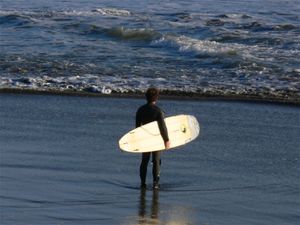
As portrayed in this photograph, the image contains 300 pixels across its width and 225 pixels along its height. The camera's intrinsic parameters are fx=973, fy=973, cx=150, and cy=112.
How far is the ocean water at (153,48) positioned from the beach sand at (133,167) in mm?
2079

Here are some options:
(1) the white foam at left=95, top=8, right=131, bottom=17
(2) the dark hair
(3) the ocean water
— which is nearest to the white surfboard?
(2) the dark hair

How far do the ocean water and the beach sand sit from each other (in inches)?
81.9

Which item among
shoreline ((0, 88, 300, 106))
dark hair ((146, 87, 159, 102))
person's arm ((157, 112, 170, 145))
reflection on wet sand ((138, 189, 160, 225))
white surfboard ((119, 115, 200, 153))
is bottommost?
shoreline ((0, 88, 300, 106))

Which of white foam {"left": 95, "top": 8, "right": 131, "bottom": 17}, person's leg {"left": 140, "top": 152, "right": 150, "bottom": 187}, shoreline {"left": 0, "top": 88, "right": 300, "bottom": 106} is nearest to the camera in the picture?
person's leg {"left": 140, "top": 152, "right": 150, "bottom": 187}

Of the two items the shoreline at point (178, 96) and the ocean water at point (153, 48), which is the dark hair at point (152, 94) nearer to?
the shoreline at point (178, 96)

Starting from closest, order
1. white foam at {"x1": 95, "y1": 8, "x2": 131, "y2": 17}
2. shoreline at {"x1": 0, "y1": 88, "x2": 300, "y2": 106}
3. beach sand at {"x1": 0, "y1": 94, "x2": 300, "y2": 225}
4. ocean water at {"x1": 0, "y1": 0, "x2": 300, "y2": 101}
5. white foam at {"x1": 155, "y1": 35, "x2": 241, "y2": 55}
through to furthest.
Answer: beach sand at {"x1": 0, "y1": 94, "x2": 300, "y2": 225} < shoreline at {"x1": 0, "y1": 88, "x2": 300, "y2": 106} < ocean water at {"x1": 0, "y1": 0, "x2": 300, "y2": 101} < white foam at {"x1": 155, "y1": 35, "x2": 241, "y2": 55} < white foam at {"x1": 95, "y1": 8, "x2": 131, "y2": 17}

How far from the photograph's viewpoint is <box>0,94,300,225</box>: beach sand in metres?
9.52

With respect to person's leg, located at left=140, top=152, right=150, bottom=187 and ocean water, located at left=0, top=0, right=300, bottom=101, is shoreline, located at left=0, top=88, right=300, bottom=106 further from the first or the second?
person's leg, located at left=140, top=152, right=150, bottom=187

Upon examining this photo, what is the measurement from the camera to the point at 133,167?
11.8 m

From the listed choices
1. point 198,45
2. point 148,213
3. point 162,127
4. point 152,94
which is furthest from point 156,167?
point 198,45

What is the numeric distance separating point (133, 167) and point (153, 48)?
13.1 metres

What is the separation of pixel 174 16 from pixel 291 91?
13.0 meters

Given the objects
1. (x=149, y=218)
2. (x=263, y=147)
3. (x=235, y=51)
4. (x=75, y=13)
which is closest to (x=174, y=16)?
(x=75, y=13)

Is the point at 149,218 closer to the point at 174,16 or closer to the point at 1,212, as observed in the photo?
the point at 1,212
